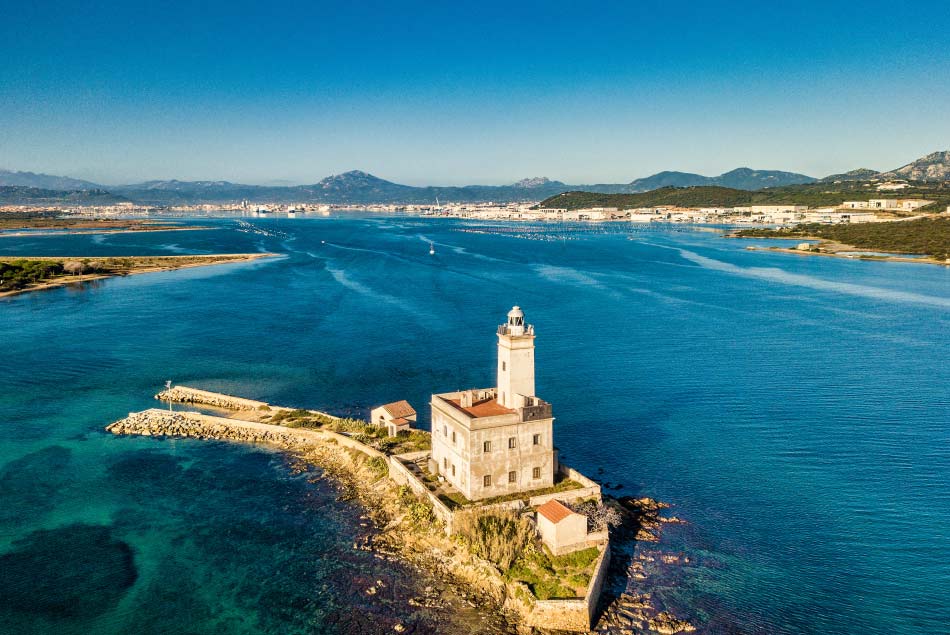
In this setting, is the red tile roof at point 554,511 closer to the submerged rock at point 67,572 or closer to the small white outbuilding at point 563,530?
the small white outbuilding at point 563,530

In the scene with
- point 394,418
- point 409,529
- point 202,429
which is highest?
point 394,418

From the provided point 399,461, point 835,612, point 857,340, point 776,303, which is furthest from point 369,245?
point 835,612

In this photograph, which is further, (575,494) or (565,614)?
(575,494)

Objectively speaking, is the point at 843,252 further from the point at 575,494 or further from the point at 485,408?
the point at 485,408

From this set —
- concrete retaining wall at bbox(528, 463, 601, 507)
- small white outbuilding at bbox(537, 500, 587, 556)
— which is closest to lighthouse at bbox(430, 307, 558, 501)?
concrete retaining wall at bbox(528, 463, 601, 507)

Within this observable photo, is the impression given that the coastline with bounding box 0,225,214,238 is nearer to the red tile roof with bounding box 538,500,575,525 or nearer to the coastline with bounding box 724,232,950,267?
the coastline with bounding box 724,232,950,267

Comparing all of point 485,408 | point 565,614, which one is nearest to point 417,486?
point 485,408
